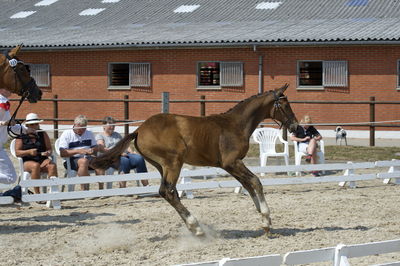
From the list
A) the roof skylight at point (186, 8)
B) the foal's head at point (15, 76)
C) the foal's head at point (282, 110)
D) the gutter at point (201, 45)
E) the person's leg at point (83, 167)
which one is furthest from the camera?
the roof skylight at point (186, 8)

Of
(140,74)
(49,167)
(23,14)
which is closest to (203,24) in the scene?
(140,74)

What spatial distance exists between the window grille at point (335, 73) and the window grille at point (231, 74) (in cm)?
283

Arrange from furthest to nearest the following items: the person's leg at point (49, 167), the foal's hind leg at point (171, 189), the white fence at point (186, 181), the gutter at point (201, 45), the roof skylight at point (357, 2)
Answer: the roof skylight at point (357, 2)
the gutter at point (201, 45)
the person's leg at point (49, 167)
the white fence at point (186, 181)
the foal's hind leg at point (171, 189)

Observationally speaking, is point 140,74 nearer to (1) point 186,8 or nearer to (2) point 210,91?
(2) point 210,91

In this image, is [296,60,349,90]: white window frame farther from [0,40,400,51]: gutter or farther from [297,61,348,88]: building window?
[0,40,400,51]: gutter

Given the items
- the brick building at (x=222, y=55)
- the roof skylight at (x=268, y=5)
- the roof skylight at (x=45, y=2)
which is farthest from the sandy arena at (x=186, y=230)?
the roof skylight at (x=45, y=2)

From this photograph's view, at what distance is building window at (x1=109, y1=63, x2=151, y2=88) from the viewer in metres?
28.5

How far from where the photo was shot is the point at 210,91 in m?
27.6

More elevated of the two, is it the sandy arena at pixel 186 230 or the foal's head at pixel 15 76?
the foal's head at pixel 15 76

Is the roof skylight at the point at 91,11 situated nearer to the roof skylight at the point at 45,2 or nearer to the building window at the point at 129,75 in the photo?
the roof skylight at the point at 45,2

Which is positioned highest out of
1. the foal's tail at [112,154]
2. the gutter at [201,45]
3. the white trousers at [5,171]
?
the gutter at [201,45]

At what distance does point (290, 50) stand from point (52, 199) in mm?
16140

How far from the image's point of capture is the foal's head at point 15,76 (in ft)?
31.8

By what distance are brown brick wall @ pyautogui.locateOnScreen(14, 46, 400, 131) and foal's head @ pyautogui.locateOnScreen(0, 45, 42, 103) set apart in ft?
54.8
